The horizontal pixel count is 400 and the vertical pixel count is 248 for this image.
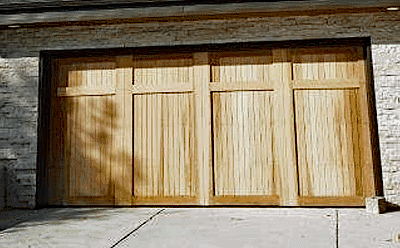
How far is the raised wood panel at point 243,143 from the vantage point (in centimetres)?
472

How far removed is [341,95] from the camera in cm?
472

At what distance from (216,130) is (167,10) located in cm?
174

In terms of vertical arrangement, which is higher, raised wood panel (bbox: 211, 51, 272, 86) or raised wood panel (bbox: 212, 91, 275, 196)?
raised wood panel (bbox: 211, 51, 272, 86)

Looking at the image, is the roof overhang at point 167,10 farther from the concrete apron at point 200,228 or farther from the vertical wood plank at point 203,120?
the concrete apron at point 200,228

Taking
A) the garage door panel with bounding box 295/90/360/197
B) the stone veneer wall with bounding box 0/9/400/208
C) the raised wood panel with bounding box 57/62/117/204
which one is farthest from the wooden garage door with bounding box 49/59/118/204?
the garage door panel with bounding box 295/90/360/197

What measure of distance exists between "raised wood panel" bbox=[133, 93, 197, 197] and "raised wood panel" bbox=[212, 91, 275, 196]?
38 cm

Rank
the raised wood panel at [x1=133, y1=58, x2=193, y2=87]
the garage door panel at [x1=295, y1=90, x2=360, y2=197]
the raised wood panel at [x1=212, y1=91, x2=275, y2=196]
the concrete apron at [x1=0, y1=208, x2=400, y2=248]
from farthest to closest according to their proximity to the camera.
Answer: the raised wood panel at [x1=133, y1=58, x2=193, y2=87]
the raised wood panel at [x1=212, y1=91, x2=275, y2=196]
the garage door panel at [x1=295, y1=90, x2=360, y2=197]
the concrete apron at [x1=0, y1=208, x2=400, y2=248]

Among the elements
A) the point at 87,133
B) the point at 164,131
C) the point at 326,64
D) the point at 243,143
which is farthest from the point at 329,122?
the point at 87,133

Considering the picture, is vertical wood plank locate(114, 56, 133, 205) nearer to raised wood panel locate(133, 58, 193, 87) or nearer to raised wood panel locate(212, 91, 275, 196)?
raised wood panel locate(133, 58, 193, 87)

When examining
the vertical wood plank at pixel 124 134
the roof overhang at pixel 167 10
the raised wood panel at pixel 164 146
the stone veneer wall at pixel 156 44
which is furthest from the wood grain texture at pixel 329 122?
the vertical wood plank at pixel 124 134

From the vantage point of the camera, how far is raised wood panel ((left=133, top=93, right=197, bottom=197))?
189 inches

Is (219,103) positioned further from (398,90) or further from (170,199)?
(398,90)

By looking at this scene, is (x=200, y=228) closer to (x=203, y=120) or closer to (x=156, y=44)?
(x=203, y=120)

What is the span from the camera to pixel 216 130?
483 centimetres
